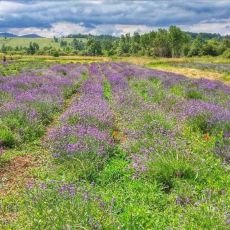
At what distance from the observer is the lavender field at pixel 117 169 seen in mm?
5051

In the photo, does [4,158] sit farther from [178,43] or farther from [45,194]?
[178,43]

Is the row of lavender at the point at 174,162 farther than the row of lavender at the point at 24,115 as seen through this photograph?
No

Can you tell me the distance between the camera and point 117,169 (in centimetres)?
766

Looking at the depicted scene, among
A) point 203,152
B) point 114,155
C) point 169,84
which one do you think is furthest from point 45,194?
point 169,84

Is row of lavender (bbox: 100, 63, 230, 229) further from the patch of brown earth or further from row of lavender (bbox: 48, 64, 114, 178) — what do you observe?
the patch of brown earth

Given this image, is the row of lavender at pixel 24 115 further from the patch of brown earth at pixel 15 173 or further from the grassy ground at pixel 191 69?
the grassy ground at pixel 191 69

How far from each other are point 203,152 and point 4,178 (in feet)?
13.9

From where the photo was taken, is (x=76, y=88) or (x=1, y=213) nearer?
(x=1, y=213)

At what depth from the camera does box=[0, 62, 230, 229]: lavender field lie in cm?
505

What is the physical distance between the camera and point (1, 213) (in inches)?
236

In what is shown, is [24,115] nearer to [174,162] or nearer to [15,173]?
[15,173]

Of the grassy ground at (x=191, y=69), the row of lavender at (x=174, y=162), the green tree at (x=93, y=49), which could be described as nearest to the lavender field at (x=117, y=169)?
the row of lavender at (x=174, y=162)

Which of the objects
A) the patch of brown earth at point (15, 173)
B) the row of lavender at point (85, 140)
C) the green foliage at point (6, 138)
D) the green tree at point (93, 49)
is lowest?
the green tree at point (93, 49)

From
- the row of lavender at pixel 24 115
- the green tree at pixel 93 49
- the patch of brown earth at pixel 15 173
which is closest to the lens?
the patch of brown earth at pixel 15 173
